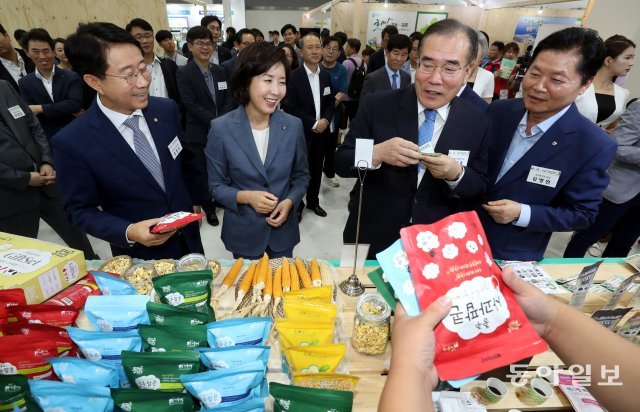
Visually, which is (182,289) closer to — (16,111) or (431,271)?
(431,271)

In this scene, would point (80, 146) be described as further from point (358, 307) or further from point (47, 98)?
point (47, 98)

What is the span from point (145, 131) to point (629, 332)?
2.22 meters

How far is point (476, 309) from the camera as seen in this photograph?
798mm

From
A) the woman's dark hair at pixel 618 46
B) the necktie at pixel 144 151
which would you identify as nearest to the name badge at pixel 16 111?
the necktie at pixel 144 151

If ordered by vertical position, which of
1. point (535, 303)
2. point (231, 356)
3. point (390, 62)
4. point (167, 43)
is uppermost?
point (167, 43)

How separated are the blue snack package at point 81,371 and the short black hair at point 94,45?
1.15 metres

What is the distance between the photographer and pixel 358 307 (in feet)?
3.58

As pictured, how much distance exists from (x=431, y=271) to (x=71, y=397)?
978 mm

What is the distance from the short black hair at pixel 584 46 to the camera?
1390 millimetres

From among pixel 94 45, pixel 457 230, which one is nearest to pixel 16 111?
pixel 94 45

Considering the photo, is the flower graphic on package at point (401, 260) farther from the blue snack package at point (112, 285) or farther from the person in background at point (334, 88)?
the person in background at point (334, 88)

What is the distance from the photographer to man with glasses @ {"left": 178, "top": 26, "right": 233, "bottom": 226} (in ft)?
11.5

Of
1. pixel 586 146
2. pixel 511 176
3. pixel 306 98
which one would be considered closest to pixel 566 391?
pixel 511 176

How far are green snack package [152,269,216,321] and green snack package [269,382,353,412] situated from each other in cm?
41
